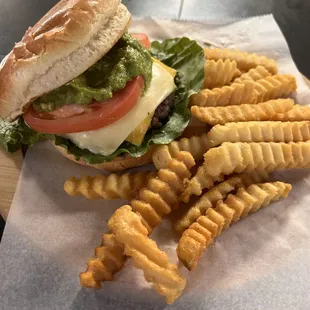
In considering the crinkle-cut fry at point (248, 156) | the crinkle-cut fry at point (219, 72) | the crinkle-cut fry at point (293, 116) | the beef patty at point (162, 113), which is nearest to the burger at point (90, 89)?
the beef patty at point (162, 113)

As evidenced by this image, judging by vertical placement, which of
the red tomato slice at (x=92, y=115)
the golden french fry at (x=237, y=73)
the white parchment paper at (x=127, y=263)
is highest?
the red tomato slice at (x=92, y=115)

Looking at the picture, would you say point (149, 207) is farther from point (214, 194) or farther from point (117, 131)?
point (117, 131)

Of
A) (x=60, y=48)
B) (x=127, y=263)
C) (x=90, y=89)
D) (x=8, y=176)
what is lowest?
(x=127, y=263)

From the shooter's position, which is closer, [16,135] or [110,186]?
[110,186]

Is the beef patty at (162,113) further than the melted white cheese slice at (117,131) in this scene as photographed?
Yes

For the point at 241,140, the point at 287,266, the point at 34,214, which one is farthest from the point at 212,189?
the point at 34,214

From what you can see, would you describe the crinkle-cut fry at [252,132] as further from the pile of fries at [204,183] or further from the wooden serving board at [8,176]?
the wooden serving board at [8,176]

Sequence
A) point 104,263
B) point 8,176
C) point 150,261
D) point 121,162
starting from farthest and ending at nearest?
point 8,176, point 121,162, point 104,263, point 150,261

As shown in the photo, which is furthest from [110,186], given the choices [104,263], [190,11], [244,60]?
[190,11]
